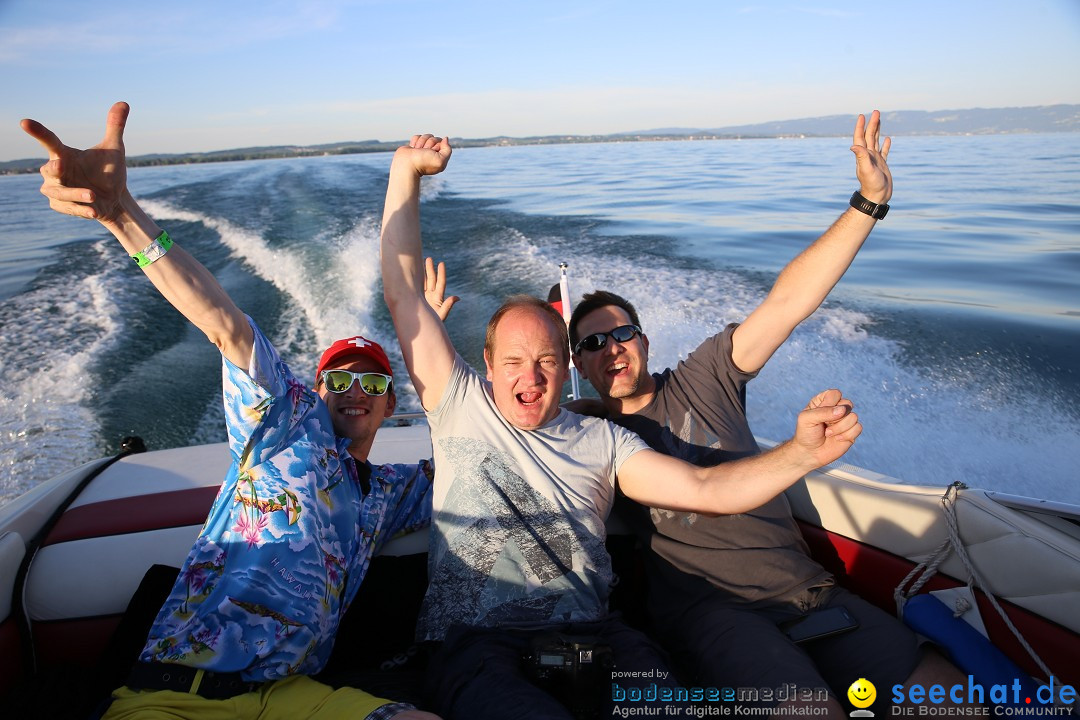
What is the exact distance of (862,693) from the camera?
5.38 ft

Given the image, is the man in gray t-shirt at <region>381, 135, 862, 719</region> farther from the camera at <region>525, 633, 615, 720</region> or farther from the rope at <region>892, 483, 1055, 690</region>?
the rope at <region>892, 483, 1055, 690</region>

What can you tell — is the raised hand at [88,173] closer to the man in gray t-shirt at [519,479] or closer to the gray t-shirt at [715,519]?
the man in gray t-shirt at [519,479]

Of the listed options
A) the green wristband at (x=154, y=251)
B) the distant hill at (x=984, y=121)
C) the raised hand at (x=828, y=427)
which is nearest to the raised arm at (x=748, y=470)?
the raised hand at (x=828, y=427)

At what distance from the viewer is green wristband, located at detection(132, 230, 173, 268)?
152 centimetres

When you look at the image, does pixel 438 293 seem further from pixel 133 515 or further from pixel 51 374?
pixel 51 374

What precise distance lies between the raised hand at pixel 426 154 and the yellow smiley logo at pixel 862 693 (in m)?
1.59

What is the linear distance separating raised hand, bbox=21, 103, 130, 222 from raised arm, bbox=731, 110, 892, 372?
156 centimetres

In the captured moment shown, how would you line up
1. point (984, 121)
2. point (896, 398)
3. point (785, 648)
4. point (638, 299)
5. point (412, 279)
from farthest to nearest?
point (984, 121)
point (638, 299)
point (896, 398)
point (412, 279)
point (785, 648)

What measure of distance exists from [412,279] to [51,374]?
13.8 feet

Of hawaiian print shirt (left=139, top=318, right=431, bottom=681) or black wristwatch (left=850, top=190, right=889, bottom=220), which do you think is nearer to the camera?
hawaiian print shirt (left=139, top=318, right=431, bottom=681)

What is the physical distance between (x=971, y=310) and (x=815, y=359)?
1.66 meters

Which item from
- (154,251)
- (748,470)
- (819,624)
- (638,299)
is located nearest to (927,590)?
(819,624)

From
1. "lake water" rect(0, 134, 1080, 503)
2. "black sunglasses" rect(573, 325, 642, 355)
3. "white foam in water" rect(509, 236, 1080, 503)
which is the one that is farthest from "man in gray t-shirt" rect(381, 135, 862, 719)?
"lake water" rect(0, 134, 1080, 503)

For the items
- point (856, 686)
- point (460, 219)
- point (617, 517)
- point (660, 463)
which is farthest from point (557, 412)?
point (460, 219)
